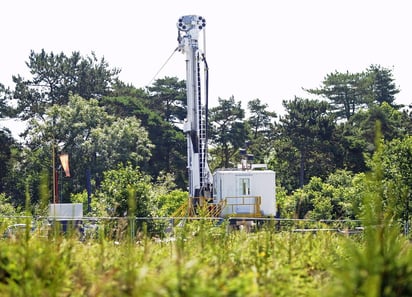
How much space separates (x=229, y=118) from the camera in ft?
242

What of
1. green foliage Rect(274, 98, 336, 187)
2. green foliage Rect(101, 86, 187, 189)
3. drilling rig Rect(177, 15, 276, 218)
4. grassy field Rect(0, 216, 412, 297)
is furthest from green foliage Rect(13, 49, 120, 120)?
grassy field Rect(0, 216, 412, 297)

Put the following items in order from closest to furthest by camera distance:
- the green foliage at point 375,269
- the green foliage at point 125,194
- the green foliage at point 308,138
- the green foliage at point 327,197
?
the green foliage at point 375,269
the green foliage at point 125,194
the green foliage at point 327,197
the green foliage at point 308,138

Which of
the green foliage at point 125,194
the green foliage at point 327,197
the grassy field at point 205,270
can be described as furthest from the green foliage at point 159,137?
the grassy field at point 205,270

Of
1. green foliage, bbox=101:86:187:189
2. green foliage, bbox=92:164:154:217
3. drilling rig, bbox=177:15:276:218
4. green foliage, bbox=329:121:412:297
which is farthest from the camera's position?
green foliage, bbox=101:86:187:189

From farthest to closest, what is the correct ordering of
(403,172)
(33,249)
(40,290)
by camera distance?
(403,172) → (33,249) → (40,290)

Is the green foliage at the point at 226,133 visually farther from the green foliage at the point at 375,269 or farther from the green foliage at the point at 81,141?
the green foliage at the point at 375,269

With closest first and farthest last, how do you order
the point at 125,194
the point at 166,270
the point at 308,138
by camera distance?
the point at 166,270 → the point at 125,194 → the point at 308,138

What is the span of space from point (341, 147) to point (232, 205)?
28.0 meters

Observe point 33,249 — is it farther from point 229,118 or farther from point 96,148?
point 229,118

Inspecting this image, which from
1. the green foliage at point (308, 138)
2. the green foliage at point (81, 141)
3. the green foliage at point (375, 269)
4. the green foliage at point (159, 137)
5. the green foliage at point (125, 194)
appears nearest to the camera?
the green foliage at point (375, 269)

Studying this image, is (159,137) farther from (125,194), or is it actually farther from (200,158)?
(125,194)

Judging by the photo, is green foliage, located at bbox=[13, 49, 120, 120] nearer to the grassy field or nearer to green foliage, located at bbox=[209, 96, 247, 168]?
green foliage, located at bbox=[209, 96, 247, 168]

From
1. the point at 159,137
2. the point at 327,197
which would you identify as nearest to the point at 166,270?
the point at 327,197

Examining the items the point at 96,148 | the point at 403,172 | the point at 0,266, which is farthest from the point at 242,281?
the point at 96,148
